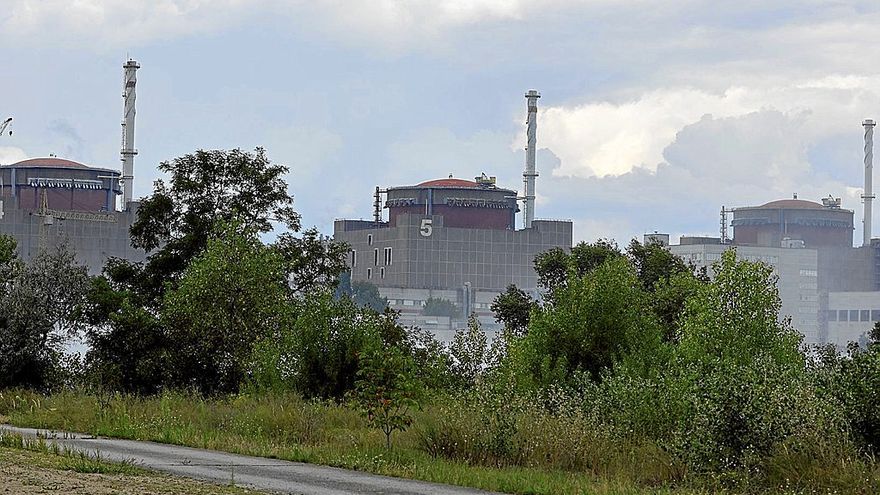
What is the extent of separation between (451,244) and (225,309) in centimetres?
15351

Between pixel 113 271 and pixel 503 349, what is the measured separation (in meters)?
15.7

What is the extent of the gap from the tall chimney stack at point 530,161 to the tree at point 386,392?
162 m

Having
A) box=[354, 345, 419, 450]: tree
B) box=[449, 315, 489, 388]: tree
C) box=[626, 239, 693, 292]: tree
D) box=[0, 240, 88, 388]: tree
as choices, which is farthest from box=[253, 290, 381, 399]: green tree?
box=[626, 239, 693, 292]: tree

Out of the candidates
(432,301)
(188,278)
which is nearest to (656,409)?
A: (188,278)

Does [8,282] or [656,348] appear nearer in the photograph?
[656,348]

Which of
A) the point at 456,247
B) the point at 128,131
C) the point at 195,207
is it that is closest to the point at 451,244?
the point at 456,247

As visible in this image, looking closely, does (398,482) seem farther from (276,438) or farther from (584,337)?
(584,337)

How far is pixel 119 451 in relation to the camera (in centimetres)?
2000

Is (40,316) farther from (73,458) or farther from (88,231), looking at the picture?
(88,231)

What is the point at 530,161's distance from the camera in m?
185

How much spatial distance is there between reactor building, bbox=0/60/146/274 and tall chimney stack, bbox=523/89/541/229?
168 ft

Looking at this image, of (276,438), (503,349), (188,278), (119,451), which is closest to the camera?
(119,451)

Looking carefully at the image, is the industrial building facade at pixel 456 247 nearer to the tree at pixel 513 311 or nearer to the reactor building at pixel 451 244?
the reactor building at pixel 451 244

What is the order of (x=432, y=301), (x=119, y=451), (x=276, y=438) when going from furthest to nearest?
(x=432, y=301) < (x=276, y=438) < (x=119, y=451)
